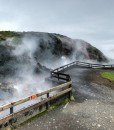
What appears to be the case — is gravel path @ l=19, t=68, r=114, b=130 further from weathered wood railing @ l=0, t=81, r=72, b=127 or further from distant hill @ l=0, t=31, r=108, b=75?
distant hill @ l=0, t=31, r=108, b=75

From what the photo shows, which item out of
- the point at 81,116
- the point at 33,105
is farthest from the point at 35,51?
the point at 33,105

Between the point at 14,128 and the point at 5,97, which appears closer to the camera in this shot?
the point at 14,128

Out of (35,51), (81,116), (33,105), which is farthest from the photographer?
(35,51)

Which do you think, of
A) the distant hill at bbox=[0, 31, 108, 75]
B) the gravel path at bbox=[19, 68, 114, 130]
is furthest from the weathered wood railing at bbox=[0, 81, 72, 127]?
the distant hill at bbox=[0, 31, 108, 75]

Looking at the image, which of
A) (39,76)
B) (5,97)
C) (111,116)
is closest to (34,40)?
(39,76)

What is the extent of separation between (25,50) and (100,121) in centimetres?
2313

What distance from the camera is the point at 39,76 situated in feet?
99.2

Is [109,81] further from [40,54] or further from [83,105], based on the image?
[40,54]

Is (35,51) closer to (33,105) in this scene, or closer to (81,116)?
(81,116)

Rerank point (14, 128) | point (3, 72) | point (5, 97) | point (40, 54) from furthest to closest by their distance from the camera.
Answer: point (40, 54) → point (3, 72) → point (5, 97) → point (14, 128)

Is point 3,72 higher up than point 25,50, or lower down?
lower down

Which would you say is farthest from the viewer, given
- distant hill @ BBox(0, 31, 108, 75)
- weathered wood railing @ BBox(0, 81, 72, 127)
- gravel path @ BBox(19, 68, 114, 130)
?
distant hill @ BBox(0, 31, 108, 75)

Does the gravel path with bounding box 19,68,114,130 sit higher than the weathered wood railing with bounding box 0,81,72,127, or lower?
lower

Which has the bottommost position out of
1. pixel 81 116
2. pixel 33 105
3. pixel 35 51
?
pixel 81 116
